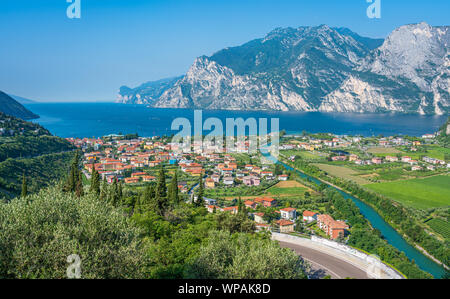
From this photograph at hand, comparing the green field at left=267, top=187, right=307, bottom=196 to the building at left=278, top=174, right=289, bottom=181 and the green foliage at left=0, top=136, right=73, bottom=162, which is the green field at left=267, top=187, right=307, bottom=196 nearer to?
the building at left=278, top=174, right=289, bottom=181

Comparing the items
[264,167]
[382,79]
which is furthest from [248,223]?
[382,79]

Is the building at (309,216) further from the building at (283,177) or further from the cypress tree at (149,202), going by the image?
the building at (283,177)

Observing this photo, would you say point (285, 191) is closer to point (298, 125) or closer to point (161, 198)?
point (161, 198)

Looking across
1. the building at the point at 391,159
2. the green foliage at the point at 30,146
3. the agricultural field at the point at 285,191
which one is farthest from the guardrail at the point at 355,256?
the building at the point at 391,159

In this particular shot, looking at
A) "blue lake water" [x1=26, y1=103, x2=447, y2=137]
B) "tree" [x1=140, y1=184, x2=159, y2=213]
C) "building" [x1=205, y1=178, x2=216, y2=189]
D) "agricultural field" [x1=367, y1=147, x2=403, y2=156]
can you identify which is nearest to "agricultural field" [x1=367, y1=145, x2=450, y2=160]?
"agricultural field" [x1=367, y1=147, x2=403, y2=156]
